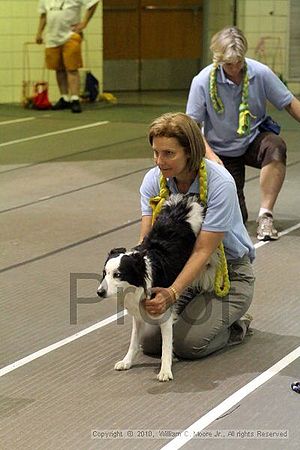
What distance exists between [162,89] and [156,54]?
457mm

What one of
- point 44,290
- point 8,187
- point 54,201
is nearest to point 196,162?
point 44,290

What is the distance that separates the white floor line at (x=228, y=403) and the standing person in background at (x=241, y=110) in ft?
5.86

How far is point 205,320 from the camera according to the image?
12.1 ft

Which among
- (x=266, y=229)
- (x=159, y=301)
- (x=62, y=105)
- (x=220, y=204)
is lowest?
(x=266, y=229)

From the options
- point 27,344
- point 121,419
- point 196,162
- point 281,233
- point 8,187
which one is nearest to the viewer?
A: point 121,419

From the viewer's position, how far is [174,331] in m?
3.68

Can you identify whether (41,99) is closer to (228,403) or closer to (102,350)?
(102,350)

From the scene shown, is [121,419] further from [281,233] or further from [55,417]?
[281,233]

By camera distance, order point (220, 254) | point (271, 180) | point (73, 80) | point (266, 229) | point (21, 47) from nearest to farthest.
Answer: point (220, 254) → point (266, 229) → point (271, 180) → point (73, 80) → point (21, 47)

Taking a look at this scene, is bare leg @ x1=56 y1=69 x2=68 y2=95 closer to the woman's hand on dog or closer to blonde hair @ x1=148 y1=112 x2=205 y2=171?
blonde hair @ x1=148 y1=112 x2=205 y2=171

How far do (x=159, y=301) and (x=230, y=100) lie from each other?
232cm

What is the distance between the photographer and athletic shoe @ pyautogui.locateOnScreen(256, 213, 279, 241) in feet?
17.7

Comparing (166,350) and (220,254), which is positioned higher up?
A: (220,254)

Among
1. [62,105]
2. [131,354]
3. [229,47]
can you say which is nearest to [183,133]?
[131,354]
